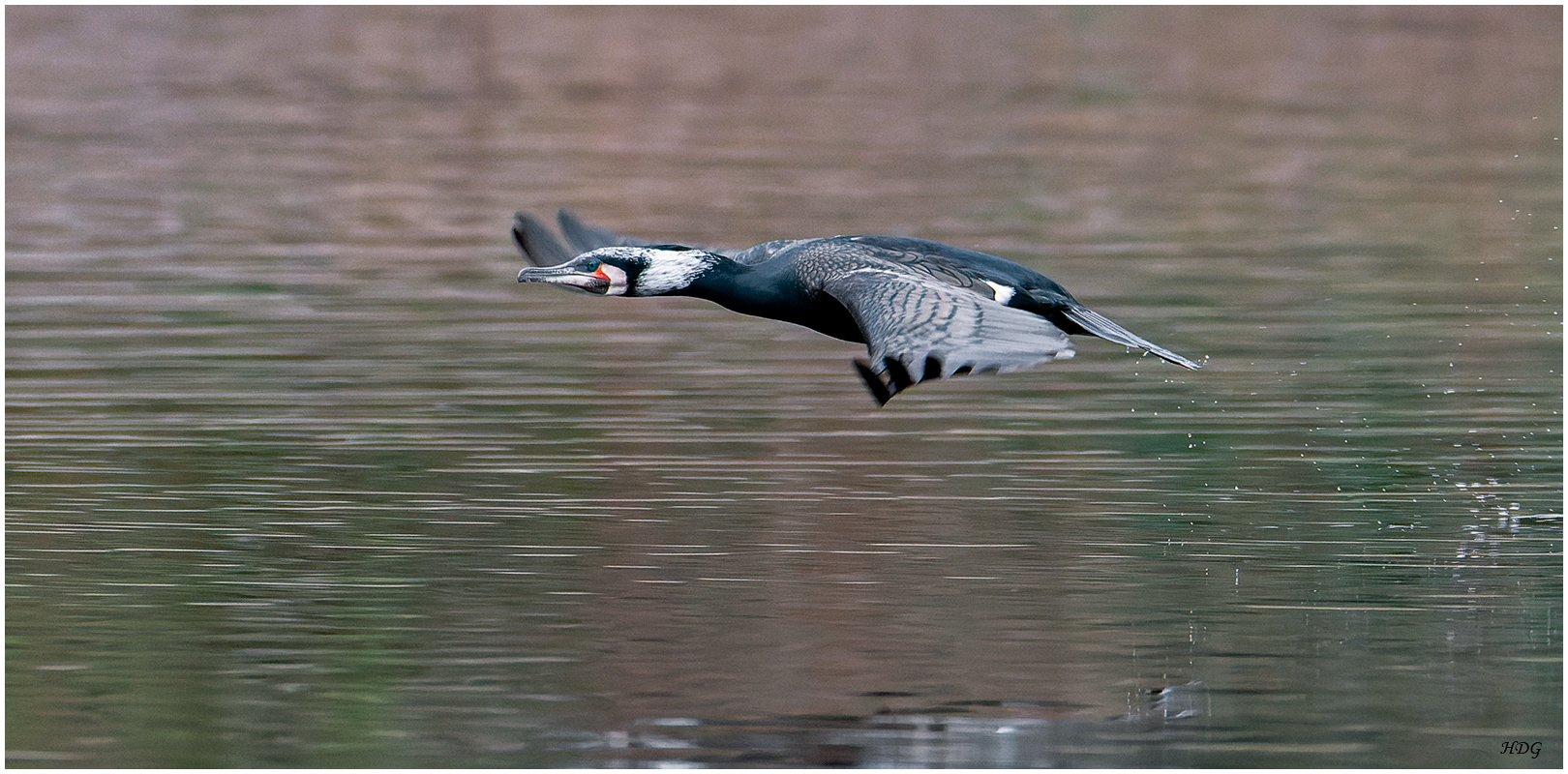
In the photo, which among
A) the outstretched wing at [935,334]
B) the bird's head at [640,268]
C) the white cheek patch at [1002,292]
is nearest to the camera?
the outstretched wing at [935,334]

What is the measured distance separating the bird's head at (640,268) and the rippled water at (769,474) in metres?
0.89

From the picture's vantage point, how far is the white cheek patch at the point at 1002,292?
827 centimetres

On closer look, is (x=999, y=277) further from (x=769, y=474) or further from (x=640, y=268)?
(x=769, y=474)

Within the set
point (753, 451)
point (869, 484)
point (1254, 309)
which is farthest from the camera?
point (1254, 309)

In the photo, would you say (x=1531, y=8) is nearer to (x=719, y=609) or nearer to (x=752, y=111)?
(x=752, y=111)

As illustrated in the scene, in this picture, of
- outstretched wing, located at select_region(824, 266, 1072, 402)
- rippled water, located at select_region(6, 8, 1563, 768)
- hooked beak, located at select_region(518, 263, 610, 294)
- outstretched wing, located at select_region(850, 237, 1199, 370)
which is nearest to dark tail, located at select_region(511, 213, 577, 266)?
hooked beak, located at select_region(518, 263, 610, 294)

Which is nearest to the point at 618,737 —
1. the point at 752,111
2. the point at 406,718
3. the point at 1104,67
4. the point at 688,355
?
the point at 406,718

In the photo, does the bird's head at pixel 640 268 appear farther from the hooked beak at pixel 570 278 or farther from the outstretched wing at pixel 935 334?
the outstretched wing at pixel 935 334

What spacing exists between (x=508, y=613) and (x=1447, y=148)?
58.1ft

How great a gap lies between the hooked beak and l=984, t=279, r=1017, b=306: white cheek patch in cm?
135

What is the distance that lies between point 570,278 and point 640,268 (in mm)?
317

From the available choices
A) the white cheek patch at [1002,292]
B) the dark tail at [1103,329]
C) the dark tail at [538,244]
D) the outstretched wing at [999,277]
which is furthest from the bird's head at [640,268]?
the dark tail at [1103,329]

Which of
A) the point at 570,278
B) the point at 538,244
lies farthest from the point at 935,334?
the point at 538,244

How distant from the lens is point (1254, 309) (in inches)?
570
